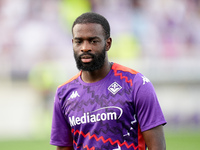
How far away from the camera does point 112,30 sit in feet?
53.0

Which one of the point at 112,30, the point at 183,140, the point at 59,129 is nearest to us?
the point at 59,129

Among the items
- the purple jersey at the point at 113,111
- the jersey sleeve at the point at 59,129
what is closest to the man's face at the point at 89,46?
the purple jersey at the point at 113,111

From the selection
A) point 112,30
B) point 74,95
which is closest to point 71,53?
point 112,30

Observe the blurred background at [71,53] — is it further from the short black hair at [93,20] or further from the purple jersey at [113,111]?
the short black hair at [93,20]

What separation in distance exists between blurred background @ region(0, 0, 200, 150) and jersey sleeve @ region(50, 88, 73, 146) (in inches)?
393

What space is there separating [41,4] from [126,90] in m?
13.3

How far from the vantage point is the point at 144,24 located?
16609 millimetres

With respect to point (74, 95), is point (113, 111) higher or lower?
lower

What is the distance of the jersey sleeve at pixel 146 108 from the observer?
153 inches

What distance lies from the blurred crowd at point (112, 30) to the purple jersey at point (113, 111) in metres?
11.7

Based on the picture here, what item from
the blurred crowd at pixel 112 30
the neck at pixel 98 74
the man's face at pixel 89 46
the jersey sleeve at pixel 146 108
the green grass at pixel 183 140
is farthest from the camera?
the blurred crowd at pixel 112 30

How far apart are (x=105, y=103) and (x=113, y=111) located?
110mm

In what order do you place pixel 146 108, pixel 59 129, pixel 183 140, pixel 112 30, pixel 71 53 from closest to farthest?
pixel 146 108 → pixel 59 129 → pixel 183 140 → pixel 71 53 → pixel 112 30

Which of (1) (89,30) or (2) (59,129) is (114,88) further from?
(2) (59,129)
